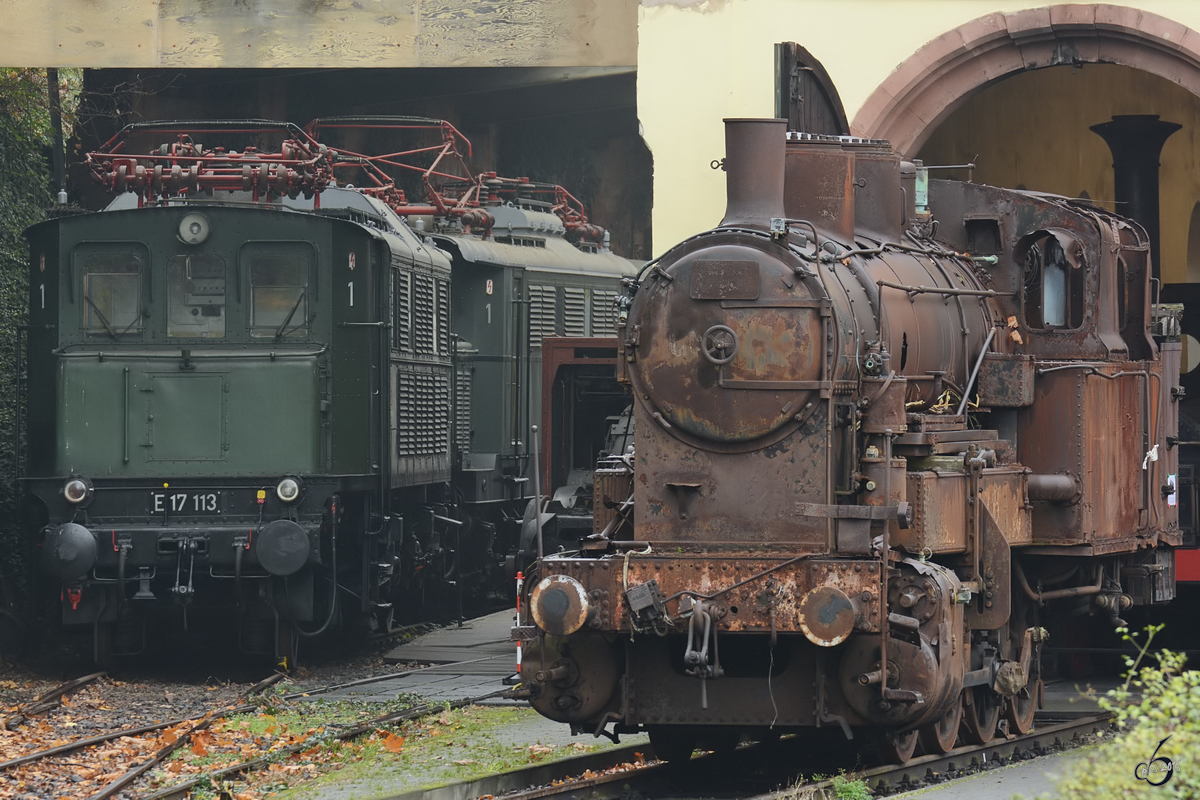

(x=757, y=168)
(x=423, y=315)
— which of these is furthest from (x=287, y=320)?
(x=757, y=168)

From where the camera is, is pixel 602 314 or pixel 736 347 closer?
pixel 736 347

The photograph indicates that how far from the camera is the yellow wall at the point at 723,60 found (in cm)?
1627

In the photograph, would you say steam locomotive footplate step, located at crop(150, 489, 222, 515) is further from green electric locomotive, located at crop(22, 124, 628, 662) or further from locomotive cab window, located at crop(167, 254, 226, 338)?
locomotive cab window, located at crop(167, 254, 226, 338)

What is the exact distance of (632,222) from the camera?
29.7 meters

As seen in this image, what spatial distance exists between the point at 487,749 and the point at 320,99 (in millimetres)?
15893

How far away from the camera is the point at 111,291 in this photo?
587 inches

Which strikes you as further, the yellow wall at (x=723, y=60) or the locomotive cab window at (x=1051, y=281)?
the yellow wall at (x=723, y=60)

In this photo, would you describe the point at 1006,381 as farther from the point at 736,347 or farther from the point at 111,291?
the point at 111,291

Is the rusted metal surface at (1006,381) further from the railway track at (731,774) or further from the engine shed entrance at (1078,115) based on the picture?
the engine shed entrance at (1078,115)

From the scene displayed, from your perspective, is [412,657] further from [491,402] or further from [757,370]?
[757,370]

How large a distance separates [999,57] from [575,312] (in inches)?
197

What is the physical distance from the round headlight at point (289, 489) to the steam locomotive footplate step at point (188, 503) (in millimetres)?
490

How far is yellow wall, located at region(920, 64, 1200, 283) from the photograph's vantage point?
21.7 m

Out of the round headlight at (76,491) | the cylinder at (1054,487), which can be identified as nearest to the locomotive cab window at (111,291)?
the round headlight at (76,491)
